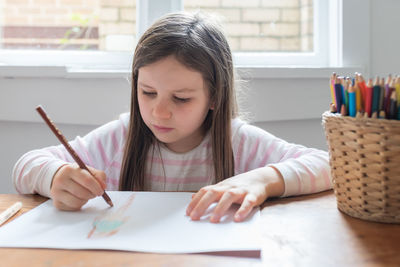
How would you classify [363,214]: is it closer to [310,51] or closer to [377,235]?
[377,235]

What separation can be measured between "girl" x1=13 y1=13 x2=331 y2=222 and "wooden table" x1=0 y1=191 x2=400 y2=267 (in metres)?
0.10

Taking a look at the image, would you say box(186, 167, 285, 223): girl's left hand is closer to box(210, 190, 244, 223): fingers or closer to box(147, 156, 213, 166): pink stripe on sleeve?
box(210, 190, 244, 223): fingers

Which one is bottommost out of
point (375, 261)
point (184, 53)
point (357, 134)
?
point (375, 261)

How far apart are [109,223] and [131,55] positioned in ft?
2.96

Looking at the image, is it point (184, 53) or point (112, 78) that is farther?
point (112, 78)

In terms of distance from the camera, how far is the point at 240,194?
63cm

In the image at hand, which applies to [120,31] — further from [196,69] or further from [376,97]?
[376,97]

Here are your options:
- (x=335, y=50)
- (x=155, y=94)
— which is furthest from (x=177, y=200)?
(x=335, y=50)

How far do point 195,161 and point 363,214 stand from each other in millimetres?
506

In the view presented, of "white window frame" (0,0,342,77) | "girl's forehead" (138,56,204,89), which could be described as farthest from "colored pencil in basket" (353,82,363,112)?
"white window frame" (0,0,342,77)

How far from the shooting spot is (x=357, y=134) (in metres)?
0.54

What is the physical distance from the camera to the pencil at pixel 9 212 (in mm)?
590

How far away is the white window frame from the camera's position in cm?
133

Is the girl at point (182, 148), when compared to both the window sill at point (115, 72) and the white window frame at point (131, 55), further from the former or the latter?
the white window frame at point (131, 55)
